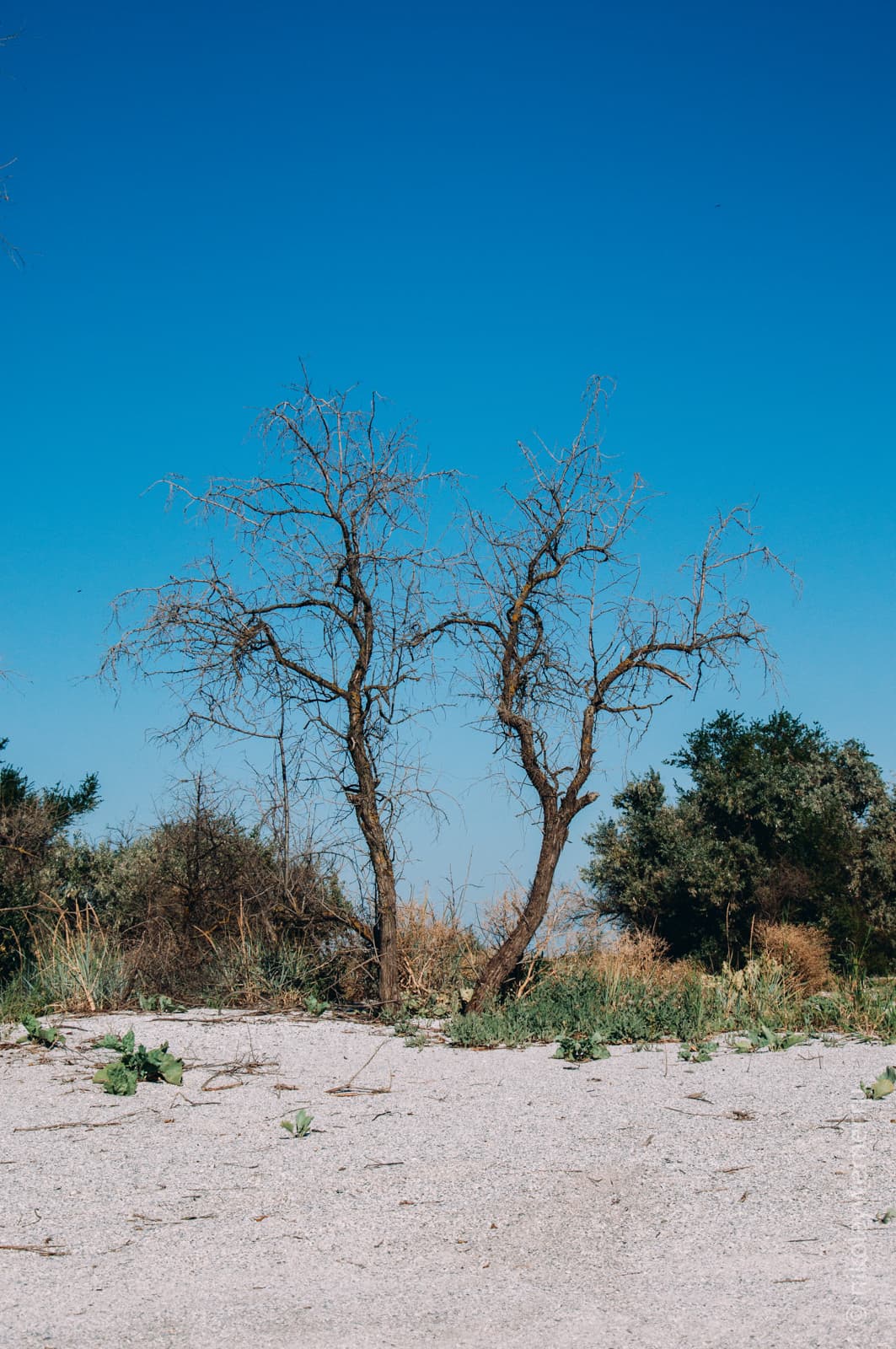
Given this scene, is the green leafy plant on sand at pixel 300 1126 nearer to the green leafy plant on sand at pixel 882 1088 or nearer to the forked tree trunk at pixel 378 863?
the green leafy plant on sand at pixel 882 1088

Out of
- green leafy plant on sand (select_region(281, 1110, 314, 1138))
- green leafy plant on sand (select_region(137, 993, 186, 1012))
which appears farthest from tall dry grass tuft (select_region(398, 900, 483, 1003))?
green leafy plant on sand (select_region(281, 1110, 314, 1138))

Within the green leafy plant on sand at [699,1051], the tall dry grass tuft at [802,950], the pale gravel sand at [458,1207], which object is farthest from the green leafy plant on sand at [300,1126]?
the tall dry grass tuft at [802,950]

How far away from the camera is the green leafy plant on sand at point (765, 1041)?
7684 mm

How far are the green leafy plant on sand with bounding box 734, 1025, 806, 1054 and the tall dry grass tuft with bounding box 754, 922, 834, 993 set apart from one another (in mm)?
6377

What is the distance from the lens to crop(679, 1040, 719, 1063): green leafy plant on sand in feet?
23.8

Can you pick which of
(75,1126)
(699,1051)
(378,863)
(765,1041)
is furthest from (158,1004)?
(765,1041)

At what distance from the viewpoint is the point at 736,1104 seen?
20.3ft

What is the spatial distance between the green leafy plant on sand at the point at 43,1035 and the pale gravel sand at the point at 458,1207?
1.02 ft

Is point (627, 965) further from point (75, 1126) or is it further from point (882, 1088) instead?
point (75, 1126)

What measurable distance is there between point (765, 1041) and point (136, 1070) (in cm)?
434

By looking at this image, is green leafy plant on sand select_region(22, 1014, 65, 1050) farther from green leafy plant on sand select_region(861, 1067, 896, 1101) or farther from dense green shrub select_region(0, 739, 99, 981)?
green leafy plant on sand select_region(861, 1067, 896, 1101)

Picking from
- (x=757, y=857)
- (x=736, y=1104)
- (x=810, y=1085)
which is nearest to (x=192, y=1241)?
(x=736, y=1104)

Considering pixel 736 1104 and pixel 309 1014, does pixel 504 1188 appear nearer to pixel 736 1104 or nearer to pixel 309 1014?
pixel 736 1104

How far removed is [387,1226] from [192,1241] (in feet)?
2.52
